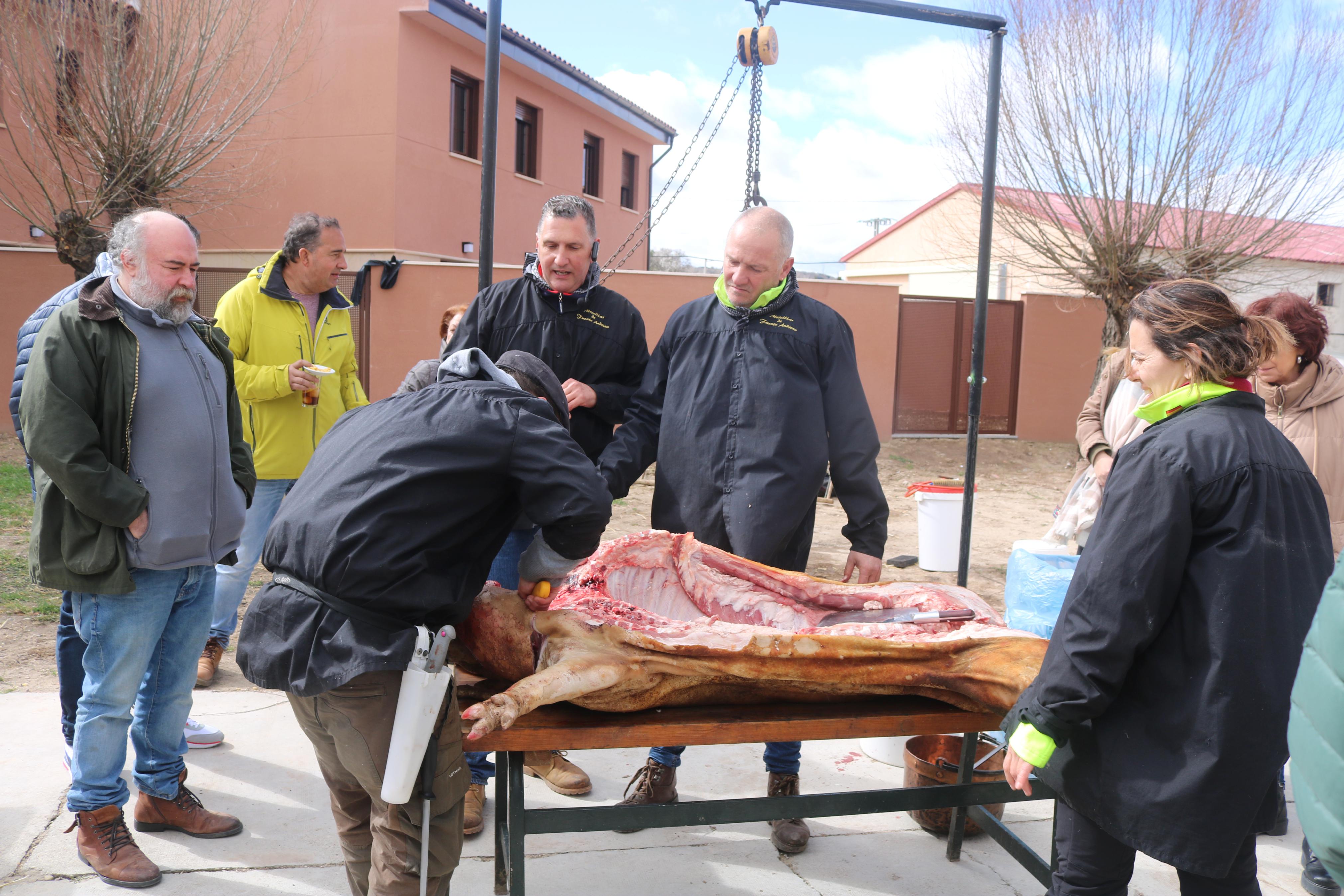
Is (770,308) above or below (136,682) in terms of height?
above

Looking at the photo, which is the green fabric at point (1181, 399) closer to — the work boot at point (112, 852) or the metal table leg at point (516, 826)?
the metal table leg at point (516, 826)

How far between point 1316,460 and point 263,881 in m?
3.89

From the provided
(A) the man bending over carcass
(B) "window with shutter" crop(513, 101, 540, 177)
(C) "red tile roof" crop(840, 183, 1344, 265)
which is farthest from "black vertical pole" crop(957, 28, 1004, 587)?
(B) "window with shutter" crop(513, 101, 540, 177)

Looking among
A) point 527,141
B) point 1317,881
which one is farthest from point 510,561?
point 527,141

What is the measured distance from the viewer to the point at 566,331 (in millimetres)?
3564

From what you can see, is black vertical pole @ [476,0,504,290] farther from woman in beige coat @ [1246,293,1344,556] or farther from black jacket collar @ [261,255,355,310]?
woman in beige coat @ [1246,293,1344,556]

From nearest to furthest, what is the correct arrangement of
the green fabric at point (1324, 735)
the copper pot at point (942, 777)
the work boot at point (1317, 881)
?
1. the green fabric at point (1324, 735)
2. the work boot at point (1317, 881)
3. the copper pot at point (942, 777)

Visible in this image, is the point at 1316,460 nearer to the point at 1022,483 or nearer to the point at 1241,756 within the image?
the point at 1241,756

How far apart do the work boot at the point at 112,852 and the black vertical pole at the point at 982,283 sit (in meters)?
3.48

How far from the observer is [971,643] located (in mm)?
2580

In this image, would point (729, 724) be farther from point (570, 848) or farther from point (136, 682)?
point (136, 682)

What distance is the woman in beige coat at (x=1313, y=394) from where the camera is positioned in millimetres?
3396

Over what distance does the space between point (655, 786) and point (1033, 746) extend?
1.68 metres

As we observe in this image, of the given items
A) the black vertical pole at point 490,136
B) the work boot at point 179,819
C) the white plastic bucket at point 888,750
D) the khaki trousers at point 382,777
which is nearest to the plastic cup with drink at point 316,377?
the black vertical pole at point 490,136
